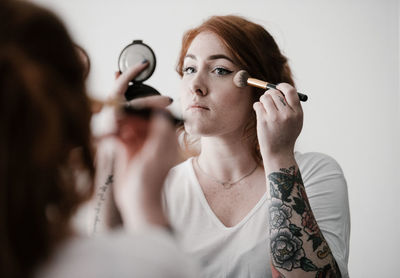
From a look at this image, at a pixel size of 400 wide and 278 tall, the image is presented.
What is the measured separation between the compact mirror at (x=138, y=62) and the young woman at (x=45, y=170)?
0.39 m

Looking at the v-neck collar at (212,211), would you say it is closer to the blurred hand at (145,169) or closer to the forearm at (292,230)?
the forearm at (292,230)

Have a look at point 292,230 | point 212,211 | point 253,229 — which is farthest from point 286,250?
point 212,211

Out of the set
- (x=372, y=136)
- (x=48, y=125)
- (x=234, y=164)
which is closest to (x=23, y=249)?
(x=48, y=125)

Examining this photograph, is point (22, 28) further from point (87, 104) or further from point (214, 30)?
point (214, 30)

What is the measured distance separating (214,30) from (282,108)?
36 centimetres

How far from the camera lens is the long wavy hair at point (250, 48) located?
1182 mm

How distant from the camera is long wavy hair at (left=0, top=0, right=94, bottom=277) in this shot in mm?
406

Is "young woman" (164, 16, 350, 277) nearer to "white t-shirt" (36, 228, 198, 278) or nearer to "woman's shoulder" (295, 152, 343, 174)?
"woman's shoulder" (295, 152, 343, 174)

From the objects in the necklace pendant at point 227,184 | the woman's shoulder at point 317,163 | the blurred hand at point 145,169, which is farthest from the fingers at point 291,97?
the blurred hand at point 145,169

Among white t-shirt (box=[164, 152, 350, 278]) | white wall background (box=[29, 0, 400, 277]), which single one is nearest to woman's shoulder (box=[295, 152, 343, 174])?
white t-shirt (box=[164, 152, 350, 278])

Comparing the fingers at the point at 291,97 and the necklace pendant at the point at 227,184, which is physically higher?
the fingers at the point at 291,97

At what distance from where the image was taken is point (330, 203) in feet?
3.44

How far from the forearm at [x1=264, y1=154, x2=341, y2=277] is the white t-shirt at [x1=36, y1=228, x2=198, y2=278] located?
504mm

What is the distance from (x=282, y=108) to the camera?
97cm
